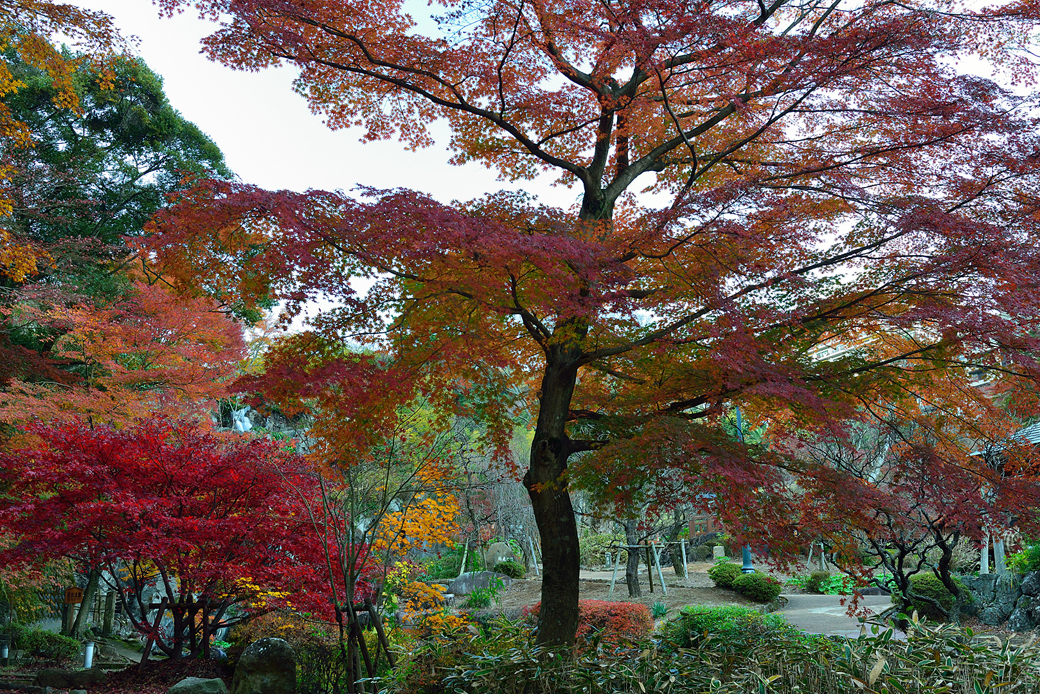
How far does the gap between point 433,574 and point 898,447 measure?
15206 millimetres

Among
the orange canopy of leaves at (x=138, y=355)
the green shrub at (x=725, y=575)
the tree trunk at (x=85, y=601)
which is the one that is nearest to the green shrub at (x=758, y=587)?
the green shrub at (x=725, y=575)

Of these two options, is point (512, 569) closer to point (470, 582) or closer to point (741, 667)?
point (470, 582)

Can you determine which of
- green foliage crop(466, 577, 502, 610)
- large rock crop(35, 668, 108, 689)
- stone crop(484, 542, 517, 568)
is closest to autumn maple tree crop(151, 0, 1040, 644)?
large rock crop(35, 668, 108, 689)

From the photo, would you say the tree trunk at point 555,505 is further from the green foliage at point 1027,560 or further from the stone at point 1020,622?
the green foliage at point 1027,560

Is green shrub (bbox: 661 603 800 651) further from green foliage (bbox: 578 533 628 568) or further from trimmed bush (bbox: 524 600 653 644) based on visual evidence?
green foliage (bbox: 578 533 628 568)

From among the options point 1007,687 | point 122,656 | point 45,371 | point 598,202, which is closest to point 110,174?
point 45,371

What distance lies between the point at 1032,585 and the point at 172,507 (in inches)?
477

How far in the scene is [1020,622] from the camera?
382 inches

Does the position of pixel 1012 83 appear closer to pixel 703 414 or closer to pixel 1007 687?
pixel 703 414

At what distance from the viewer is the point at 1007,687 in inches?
134

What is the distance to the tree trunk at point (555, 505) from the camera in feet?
19.5


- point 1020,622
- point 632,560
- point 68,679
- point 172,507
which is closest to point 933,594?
point 1020,622

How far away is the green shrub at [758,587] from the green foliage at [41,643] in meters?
13.1

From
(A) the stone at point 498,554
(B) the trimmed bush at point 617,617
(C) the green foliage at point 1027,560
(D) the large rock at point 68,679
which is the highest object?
(C) the green foliage at point 1027,560
